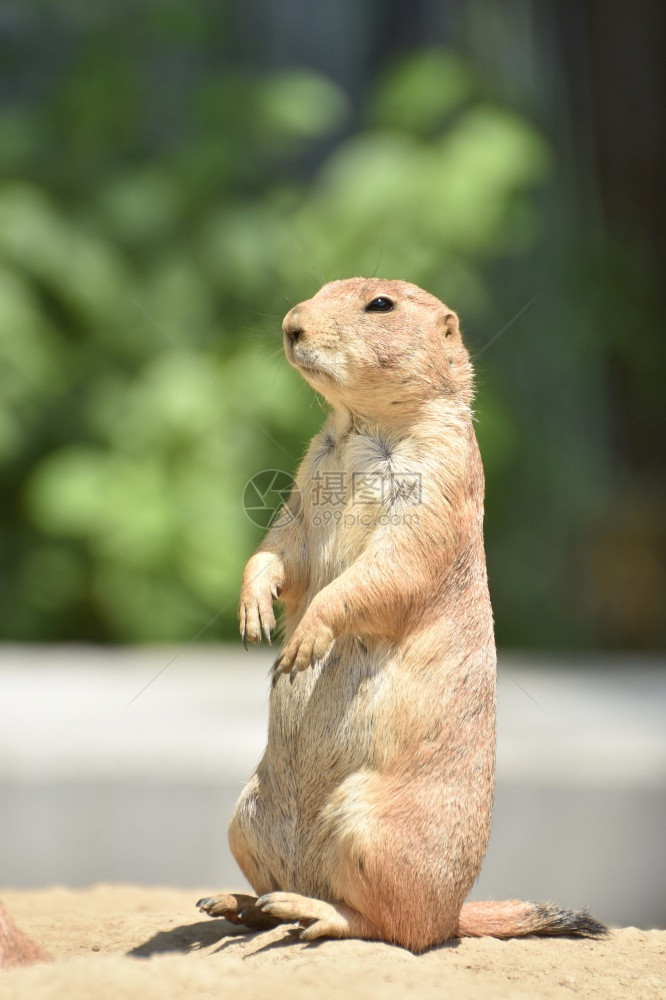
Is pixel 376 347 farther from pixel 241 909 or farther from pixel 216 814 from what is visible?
pixel 216 814

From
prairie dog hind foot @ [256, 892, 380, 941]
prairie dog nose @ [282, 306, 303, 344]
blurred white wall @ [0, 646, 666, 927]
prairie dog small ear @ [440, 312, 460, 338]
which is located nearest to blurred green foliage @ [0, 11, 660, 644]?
blurred white wall @ [0, 646, 666, 927]

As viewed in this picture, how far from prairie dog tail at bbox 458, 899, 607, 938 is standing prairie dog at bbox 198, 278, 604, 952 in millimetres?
62

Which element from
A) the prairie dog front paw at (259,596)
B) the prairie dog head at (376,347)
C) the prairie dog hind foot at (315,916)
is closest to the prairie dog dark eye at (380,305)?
the prairie dog head at (376,347)

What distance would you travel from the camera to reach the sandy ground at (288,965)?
2242 mm

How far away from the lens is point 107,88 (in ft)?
28.3

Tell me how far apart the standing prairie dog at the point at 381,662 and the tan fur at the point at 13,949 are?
42 centimetres

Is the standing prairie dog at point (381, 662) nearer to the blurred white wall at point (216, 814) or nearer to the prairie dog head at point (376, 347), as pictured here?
the prairie dog head at point (376, 347)

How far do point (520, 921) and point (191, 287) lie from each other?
585 centimetres

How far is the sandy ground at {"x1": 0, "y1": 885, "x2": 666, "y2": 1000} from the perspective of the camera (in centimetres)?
224

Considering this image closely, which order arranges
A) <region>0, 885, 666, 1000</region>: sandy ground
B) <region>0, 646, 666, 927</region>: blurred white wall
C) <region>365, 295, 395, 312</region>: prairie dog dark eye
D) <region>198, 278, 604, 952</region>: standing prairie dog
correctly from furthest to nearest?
<region>0, 646, 666, 927</region>: blurred white wall, <region>365, 295, 395, 312</region>: prairie dog dark eye, <region>198, 278, 604, 952</region>: standing prairie dog, <region>0, 885, 666, 1000</region>: sandy ground

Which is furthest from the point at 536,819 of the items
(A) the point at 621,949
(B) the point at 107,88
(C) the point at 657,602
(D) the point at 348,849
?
(B) the point at 107,88

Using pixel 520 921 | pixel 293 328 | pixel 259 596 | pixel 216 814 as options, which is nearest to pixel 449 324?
pixel 293 328

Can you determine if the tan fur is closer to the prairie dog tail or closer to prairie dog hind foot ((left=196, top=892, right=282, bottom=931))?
prairie dog hind foot ((left=196, top=892, right=282, bottom=931))

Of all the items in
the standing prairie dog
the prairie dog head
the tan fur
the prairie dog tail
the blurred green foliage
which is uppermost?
the blurred green foliage
